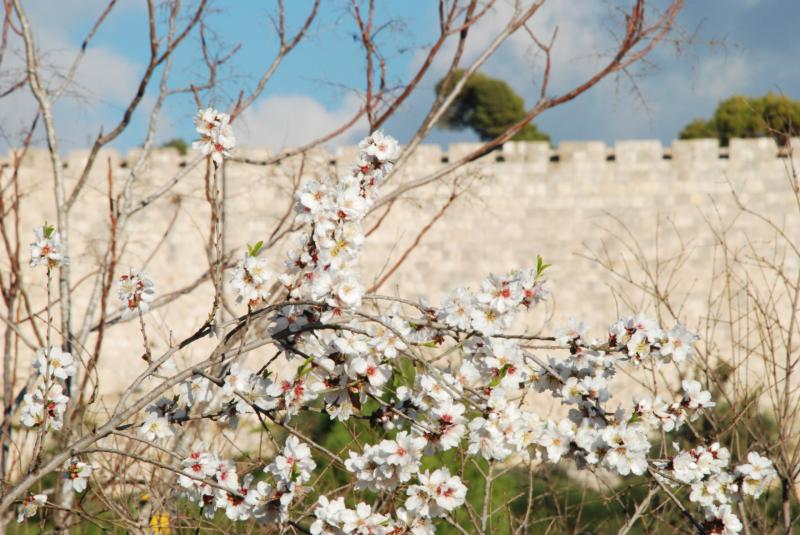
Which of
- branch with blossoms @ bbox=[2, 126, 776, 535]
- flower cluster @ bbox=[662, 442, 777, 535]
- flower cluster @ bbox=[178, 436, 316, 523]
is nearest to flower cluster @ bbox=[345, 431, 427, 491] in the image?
branch with blossoms @ bbox=[2, 126, 776, 535]

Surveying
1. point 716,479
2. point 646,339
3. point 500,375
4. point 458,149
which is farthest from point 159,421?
point 458,149

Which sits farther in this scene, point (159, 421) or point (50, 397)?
point (50, 397)

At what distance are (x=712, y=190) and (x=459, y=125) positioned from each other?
18.8 meters

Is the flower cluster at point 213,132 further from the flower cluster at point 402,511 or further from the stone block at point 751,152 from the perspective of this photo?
the stone block at point 751,152

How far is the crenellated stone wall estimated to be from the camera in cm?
1216

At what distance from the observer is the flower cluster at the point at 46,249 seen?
2336mm

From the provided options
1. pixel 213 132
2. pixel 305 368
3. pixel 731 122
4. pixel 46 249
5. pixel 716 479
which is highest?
pixel 731 122

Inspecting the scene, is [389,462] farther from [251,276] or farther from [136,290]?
[136,290]

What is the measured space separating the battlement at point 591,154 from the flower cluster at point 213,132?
9.73 metres

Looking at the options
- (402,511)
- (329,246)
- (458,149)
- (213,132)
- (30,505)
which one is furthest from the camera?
(458,149)

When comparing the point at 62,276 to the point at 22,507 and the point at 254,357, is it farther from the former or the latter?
the point at 254,357

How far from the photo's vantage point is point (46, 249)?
7.73 ft

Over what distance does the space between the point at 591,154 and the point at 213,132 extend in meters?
10.8

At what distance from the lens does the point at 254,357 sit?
11859mm
